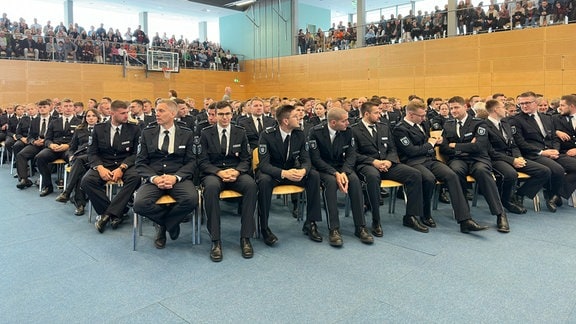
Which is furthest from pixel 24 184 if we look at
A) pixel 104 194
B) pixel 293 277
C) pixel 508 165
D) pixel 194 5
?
pixel 194 5

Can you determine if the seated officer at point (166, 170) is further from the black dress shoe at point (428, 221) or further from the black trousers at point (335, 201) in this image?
the black dress shoe at point (428, 221)

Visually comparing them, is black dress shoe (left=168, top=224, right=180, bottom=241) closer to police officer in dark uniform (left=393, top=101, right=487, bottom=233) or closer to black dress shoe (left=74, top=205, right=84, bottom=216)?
black dress shoe (left=74, top=205, right=84, bottom=216)

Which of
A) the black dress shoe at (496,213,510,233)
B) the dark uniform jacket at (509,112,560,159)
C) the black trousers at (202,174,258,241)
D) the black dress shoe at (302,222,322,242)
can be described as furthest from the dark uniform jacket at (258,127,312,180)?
the dark uniform jacket at (509,112,560,159)

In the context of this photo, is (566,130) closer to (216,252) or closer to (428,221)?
(428,221)

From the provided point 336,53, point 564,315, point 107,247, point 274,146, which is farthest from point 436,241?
point 336,53

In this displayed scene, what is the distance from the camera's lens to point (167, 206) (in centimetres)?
368

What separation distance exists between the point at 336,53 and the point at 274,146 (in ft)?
38.4

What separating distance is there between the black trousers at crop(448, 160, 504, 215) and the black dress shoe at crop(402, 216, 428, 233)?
77 cm

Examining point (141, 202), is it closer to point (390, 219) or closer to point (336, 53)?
point (390, 219)

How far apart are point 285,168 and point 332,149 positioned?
1.83ft

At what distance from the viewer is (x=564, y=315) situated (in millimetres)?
2404

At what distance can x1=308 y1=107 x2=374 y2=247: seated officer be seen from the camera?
3852 millimetres

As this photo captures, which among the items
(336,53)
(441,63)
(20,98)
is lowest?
(20,98)

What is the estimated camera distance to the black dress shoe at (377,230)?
3.98 m
